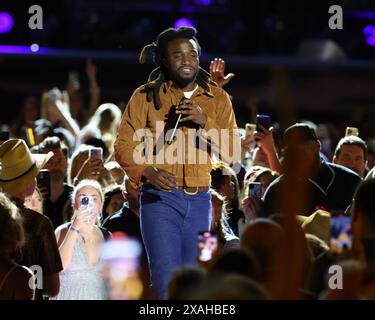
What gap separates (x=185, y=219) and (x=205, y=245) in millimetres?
155

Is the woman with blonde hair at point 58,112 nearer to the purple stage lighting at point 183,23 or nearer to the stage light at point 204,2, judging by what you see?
the purple stage lighting at point 183,23

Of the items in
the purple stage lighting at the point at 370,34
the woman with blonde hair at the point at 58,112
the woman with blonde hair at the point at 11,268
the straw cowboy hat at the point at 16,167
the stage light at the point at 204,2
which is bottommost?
the woman with blonde hair at the point at 11,268

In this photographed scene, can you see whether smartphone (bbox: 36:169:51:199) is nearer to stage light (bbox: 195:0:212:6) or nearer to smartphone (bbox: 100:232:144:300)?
smartphone (bbox: 100:232:144:300)

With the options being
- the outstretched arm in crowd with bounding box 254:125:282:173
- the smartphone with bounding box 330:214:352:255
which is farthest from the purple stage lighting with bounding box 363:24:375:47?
the smartphone with bounding box 330:214:352:255

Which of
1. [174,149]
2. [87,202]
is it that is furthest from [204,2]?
[174,149]

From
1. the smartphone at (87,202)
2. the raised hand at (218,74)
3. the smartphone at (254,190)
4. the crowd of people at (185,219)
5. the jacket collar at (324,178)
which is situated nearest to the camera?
the crowd of people at (185,219)

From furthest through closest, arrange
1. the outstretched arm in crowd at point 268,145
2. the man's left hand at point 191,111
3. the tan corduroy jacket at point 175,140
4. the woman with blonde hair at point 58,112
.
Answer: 1. the woman with blonde hair at point 58,112
2. the outstretched arm in crowd at point 268,145
3. the tan corduroy jacket at point 175,140
4. the man's left hand at point 191,111

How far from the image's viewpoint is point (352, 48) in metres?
16.6

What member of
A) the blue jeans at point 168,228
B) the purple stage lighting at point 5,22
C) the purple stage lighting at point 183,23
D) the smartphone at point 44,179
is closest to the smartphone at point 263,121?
the smartphone at point 44,179

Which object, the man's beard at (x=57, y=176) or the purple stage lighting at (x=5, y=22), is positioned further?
the purple stage lighting at (x=5, y=22)

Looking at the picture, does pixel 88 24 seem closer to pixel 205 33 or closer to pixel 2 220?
pixel 205 33

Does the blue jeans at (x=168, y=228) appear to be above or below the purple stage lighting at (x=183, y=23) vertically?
below

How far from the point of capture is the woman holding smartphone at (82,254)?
5.23m

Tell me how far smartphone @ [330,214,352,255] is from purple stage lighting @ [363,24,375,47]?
42.4 ft
